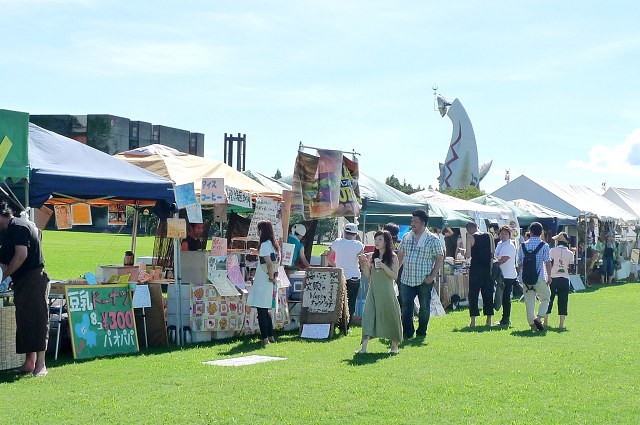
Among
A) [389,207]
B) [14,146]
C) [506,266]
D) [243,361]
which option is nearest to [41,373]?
[243,361]

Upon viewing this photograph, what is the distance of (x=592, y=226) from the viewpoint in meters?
29.6

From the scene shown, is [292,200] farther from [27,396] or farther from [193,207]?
[27,396]

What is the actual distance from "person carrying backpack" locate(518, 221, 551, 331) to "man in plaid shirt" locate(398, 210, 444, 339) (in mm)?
1967

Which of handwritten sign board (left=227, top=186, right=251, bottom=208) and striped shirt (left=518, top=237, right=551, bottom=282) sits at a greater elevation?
handwritten sign board (left=227, top=186, right=251, bottom=208)

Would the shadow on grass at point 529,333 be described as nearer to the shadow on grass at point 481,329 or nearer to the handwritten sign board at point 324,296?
the shadow on grass at point 481,329

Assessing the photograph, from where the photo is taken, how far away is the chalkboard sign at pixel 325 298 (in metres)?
12.0

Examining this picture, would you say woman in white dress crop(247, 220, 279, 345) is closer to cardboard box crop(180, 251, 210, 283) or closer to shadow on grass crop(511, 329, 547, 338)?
cardboard box crop(180, 251, 210, 283)

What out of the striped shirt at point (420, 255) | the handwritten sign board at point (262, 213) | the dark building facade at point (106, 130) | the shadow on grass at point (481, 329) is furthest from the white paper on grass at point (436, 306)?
the dark building facade at point (106, 130)

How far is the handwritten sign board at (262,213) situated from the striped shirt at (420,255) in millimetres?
2331

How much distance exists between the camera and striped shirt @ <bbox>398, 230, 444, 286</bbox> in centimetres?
1135

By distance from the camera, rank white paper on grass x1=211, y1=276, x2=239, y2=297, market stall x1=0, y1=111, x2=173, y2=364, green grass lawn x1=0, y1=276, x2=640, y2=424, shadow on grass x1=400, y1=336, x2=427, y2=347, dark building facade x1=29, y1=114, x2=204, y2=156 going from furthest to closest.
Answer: dark building facade x1=29, y1=114, x2=204, y2=156, white paper on grass x1=211, y1=276, x2=239, y2=297, shadow on grass x1=400, y1=336, x2=427, y2=347, market stall x1=0, y1=111, x2=173, y2=364, green grass lawn x1=0, y1=276, x2=640, y2=424

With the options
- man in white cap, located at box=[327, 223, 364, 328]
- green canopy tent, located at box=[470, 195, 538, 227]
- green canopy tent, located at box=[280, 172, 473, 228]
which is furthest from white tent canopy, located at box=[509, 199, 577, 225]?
man in white cap, located at box=[327, 223, 364, 328]

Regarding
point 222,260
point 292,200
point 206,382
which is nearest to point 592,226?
point 292,200

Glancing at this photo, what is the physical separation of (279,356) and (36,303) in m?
3.06
